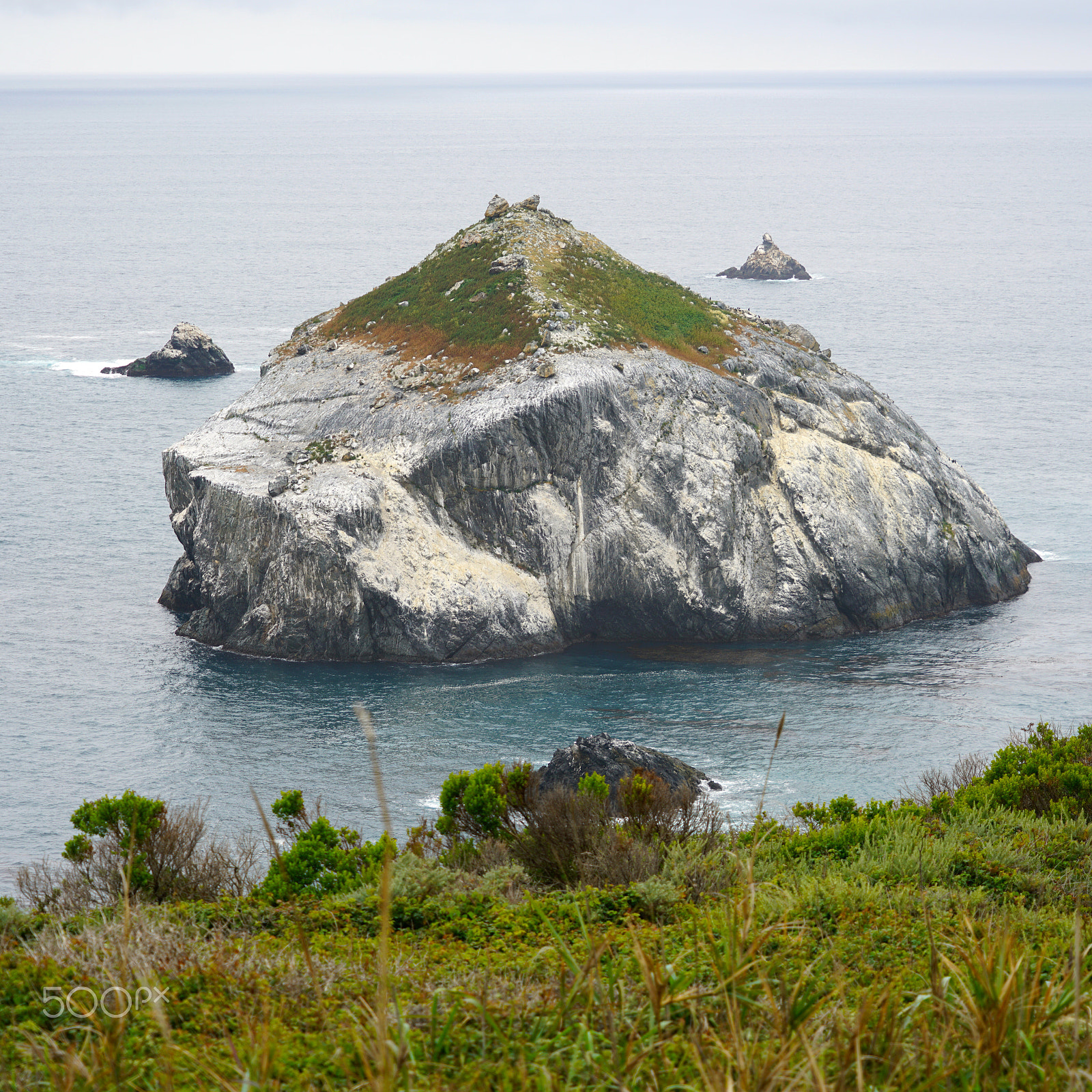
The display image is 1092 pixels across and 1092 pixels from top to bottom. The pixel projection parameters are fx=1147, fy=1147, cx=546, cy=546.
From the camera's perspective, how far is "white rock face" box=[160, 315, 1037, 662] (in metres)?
56.8

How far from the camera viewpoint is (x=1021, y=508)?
79125 mm

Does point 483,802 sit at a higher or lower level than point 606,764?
higher

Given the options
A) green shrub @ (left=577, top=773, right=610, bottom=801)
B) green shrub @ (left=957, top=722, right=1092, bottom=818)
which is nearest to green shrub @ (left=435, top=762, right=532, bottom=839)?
green shrub @ (left=577, top=773, right=610, bottom=801)

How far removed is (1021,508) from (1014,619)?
19019mm

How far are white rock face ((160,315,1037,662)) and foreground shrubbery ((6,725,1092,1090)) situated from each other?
3249 centimetres

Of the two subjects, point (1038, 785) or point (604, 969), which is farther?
point (1038, 785)

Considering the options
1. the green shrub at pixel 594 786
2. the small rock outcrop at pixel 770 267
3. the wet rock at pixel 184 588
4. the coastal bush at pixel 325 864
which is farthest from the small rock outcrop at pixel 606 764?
the small rock outcrop at pixel 770 267

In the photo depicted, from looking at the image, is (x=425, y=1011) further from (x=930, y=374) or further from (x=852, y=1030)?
(x=930, y=374)

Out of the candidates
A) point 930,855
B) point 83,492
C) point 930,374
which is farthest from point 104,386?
point 930,855

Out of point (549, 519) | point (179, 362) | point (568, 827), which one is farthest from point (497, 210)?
point (568, 827)

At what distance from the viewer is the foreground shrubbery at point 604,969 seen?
10656 mm

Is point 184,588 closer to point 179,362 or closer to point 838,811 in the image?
point 838,811

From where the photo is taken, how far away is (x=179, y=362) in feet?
371

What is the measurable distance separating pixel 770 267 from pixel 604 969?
6260 inches
